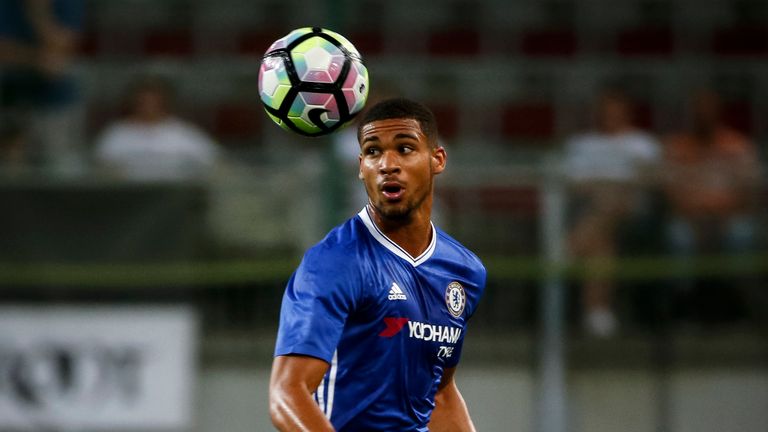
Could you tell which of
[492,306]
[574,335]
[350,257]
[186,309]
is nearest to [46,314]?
[186,309]

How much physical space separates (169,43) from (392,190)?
10.5 m

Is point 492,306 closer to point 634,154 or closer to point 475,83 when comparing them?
point 634,154

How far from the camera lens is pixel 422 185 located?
4.59 meters

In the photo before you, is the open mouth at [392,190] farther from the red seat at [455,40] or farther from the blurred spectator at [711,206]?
the red seat at [455,40]

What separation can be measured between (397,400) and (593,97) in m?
8.81

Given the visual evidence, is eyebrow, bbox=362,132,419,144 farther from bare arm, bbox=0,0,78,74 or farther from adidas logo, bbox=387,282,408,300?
bare arm, bbox=0,0,78,74

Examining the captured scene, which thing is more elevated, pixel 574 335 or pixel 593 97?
pixel 593 97

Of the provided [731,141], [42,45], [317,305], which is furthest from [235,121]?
[317,305]

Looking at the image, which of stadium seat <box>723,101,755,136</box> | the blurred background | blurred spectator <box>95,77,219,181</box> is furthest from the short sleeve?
stadium seat <box>723,101,755,136</box>

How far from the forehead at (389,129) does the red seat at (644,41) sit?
33.3 ft

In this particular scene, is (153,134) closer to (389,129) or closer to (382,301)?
(389,129)

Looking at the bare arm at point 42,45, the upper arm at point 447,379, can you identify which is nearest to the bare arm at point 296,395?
the upper arm at point 447,379

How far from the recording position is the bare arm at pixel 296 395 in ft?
13.0

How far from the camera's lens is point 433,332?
15.1 feet
